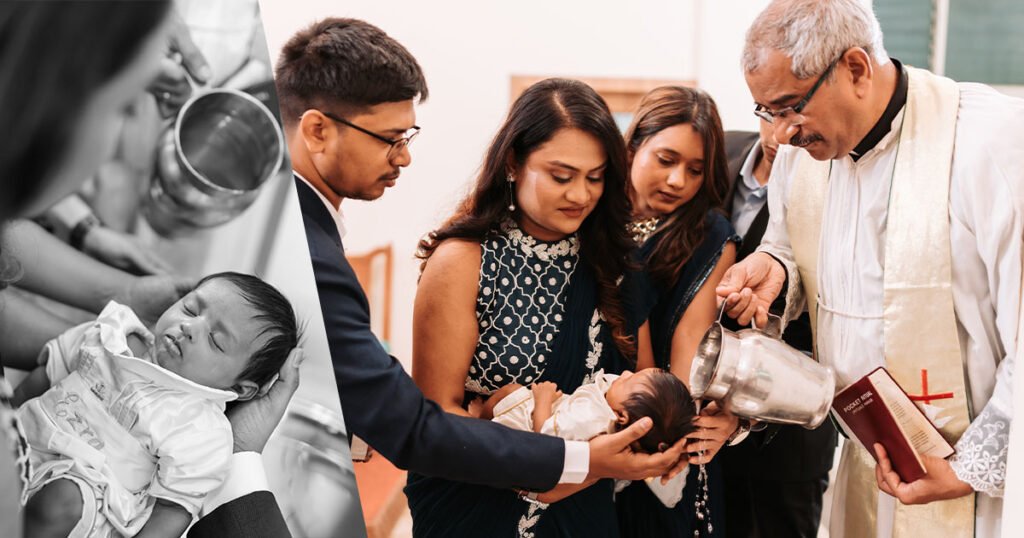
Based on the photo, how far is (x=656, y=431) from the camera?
1.77 metres

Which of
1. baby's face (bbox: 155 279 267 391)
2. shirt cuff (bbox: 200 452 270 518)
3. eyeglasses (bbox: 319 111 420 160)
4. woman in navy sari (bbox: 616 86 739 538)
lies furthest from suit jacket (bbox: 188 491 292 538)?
woman in navy sari (bbox: 616 86 739 538)

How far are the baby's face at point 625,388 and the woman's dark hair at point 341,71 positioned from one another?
0.70 m

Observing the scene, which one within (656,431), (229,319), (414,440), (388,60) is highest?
(388,60)

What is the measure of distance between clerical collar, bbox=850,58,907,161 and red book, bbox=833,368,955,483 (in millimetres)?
466

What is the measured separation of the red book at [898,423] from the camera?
1.73 metres

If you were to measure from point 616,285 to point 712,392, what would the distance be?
32 centimetres

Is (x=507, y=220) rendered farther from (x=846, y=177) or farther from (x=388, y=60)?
(x=846, y=177)

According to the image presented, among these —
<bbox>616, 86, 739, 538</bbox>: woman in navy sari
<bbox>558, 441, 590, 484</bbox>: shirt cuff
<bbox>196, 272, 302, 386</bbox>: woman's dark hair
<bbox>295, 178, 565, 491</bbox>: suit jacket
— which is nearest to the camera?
<bbox>196, 272, 302, 386</bbox>: woman's dark hair

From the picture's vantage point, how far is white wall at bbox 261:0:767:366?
498 centimetres

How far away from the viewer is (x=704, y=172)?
2145mm

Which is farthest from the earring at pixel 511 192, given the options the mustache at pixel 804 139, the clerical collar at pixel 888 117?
the clerical collar at pixel 888 117

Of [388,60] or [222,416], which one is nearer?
[222,416]

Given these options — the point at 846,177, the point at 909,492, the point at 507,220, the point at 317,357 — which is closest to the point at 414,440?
the point at 317,357

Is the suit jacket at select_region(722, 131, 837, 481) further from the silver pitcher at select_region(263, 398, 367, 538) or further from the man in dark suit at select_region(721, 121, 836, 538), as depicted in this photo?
the silver pitcher at select_region(263, 398, 367, 538)
